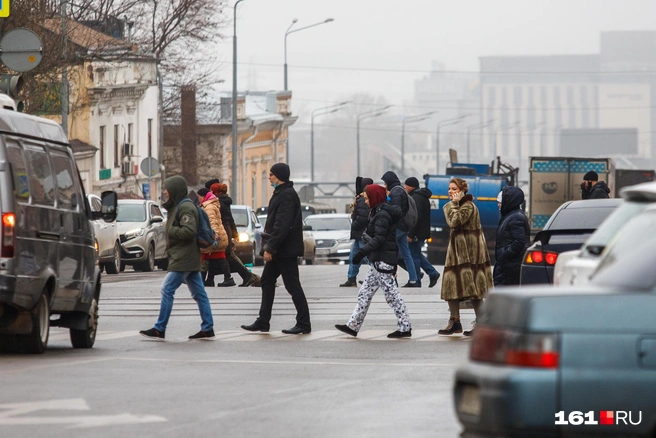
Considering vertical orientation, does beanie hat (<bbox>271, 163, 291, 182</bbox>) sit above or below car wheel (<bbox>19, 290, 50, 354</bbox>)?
above

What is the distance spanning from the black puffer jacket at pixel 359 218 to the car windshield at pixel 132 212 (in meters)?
12.5

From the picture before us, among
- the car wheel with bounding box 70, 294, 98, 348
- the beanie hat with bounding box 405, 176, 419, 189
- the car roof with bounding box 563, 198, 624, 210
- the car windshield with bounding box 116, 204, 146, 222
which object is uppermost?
the beanie hat with bounding box 405, 176, 419, 189

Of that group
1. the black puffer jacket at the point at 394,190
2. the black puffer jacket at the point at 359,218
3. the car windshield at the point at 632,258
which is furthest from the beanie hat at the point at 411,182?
the car windshield at the point at 632,258

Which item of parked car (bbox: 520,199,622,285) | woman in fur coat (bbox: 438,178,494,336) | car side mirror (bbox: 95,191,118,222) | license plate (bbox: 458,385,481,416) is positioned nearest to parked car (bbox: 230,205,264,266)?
parked car (bbox: 520,199,622,285)

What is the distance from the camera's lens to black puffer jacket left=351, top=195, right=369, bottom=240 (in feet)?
74.6

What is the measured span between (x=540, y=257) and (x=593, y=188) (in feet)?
29.1

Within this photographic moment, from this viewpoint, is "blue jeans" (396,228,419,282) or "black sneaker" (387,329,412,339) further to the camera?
"blue jeans" (396,228,419,282)

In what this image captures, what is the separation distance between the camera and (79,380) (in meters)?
10.8

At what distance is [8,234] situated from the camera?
11797 millimetres

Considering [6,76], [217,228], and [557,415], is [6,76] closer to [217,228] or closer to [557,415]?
[217,228]

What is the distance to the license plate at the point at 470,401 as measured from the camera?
19.7 ft

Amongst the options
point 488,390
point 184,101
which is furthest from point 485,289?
point 184,101

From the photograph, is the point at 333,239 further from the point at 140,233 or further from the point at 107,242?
the point at 107,242

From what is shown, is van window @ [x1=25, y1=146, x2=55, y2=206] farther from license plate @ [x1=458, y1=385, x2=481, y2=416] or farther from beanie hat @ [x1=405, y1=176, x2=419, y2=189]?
beanie hat @ [x1=405, y1=176, x2=419, y2=189]
